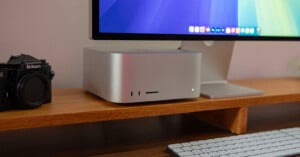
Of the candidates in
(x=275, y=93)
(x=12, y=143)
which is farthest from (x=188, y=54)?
(x=12, y=143)

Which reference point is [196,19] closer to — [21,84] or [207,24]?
[207,24]

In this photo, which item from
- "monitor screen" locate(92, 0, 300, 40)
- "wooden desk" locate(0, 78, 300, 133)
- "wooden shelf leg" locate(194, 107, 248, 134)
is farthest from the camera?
"wooden shelf leg" locate(194, 107, 248, 134)

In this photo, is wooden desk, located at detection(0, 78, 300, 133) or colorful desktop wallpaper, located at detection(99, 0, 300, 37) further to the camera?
colorful desktop wallpaper, located at detection(99, 0, 300, 37)

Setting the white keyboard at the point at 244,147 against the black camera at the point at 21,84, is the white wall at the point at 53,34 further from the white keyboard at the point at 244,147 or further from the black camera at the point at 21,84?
the white keyboard at the point at 244,147

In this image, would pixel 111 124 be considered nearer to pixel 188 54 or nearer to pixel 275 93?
pixel 188 54

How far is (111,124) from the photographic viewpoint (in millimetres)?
879

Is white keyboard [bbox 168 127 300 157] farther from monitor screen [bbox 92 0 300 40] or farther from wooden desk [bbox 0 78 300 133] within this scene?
monitor screen [bbox 92 0 300 40]

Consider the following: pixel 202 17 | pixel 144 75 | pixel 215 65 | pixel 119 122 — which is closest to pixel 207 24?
pixel 202 17

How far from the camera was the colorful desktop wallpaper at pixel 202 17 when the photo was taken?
68 centimetres

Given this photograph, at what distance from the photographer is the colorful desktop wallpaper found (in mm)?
683

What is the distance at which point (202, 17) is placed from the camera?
30.5 inches

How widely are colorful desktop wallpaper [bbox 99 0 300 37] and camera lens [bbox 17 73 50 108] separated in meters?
0.16

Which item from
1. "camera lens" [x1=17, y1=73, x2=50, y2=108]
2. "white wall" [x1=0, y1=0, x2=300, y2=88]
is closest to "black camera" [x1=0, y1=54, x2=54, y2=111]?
"camera lens" [x1=17, y1=73, x2=50, y2=108]

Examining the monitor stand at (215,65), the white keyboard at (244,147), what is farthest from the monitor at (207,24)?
the white keyboard at (244,147)
